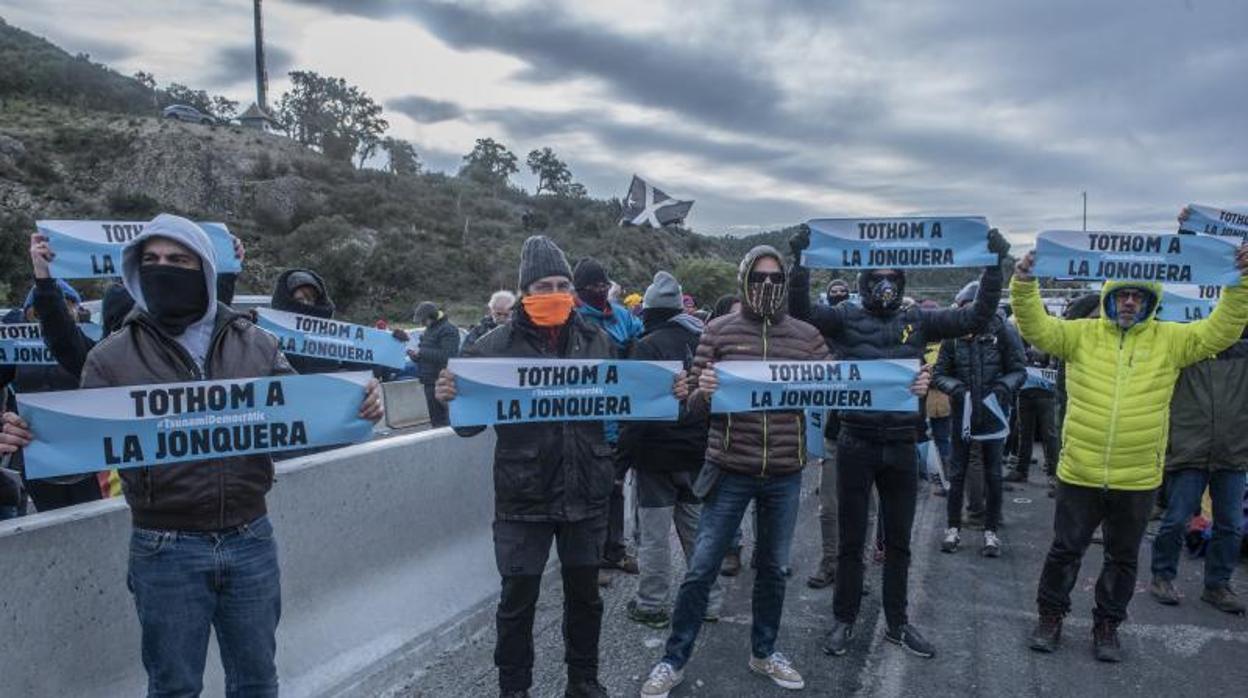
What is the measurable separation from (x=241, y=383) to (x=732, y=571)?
409 centimetres

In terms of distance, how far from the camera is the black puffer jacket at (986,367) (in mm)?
6820

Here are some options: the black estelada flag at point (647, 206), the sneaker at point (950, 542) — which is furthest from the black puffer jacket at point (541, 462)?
the black estelada flag at point (647, 206)

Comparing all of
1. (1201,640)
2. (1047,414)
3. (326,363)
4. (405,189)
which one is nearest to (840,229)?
(1201,640)

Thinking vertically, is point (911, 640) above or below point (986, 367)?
below

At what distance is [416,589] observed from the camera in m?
4.70

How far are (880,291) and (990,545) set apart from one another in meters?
3.16

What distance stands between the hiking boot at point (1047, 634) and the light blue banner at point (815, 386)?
1.59 metres

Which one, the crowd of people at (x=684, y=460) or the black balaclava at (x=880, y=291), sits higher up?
the black balaclava at (x=880, y=291)

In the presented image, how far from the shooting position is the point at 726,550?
13.9 feet

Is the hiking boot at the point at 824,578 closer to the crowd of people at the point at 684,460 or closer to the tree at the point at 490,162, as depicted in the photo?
the crowd of people at the point at 684,460

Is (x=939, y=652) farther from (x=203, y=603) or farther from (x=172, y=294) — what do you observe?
(x=172, y=294)

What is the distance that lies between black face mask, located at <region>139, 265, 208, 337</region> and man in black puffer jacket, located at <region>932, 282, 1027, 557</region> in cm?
573

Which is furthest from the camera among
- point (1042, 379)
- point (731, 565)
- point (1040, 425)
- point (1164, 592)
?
point (1040, 425)

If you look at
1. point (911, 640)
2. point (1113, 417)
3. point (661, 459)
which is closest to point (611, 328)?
point (661, 459)
